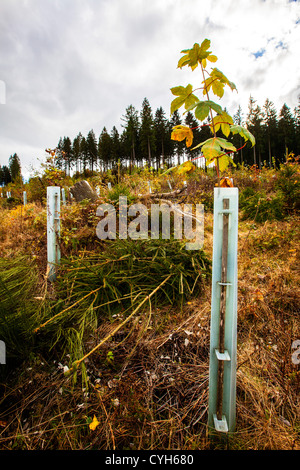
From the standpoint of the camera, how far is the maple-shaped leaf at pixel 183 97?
2.75 ft

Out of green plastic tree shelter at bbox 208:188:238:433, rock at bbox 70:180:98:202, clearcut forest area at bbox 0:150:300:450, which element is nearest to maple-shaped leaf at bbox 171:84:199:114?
clearcut forest area at bbox 0:150:300:450

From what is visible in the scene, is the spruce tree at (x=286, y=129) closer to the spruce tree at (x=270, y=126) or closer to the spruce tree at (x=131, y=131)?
the spruce tree at (x=270, y=126)

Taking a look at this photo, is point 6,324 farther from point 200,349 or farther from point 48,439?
point 200,349

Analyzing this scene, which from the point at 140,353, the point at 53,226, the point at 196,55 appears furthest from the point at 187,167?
the point at 53,226

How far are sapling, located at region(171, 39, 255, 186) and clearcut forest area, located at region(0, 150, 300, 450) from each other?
163 mm

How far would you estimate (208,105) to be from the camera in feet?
2.48

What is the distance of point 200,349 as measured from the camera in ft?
4.77

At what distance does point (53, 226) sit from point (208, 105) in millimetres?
2154

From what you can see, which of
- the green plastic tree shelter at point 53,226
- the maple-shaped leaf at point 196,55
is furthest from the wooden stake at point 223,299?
the green plastic tree shelter at point 53,226

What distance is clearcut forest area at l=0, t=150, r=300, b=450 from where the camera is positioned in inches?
40.4

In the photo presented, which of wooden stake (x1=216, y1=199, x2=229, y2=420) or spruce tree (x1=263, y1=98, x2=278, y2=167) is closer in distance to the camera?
wooden stake (x1=216, y1=199, x2=229, y2=420)

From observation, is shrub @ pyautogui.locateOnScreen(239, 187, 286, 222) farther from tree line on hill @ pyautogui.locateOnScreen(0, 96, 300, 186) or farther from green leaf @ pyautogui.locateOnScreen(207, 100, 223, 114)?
tree line on hill @ pyautogui.locateOnScreen(0, 96, 300, 186)

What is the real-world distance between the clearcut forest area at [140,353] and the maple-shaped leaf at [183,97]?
0.26 meters
